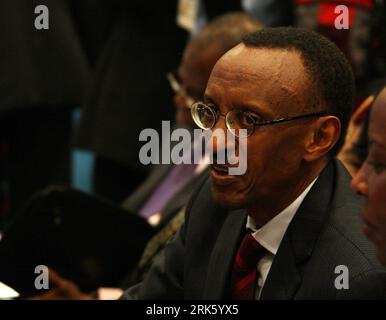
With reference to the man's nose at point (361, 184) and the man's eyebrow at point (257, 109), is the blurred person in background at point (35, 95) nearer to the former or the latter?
the man's eyebrow at point (257, 109)

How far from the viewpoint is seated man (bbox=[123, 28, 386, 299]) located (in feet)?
6.12

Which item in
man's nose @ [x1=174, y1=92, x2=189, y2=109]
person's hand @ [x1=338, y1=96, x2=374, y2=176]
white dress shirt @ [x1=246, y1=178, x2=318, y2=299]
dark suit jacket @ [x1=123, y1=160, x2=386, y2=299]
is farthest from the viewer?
man's nose @ [x1=174, y1=92, x2=189, y2=109]

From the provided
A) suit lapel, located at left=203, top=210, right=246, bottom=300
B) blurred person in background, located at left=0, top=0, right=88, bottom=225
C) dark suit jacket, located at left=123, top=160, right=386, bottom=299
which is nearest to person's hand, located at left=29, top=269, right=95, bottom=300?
dark suit jacket, located at left=123, top=160, right=386, bottom=299

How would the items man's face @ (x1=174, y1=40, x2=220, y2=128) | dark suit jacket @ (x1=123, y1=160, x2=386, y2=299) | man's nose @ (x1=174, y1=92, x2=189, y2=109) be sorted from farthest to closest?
man's nose @ (x1=174, y1=92, x2=189, y2=109) < man's face @ (x1=174, y1=40, x2=220, y2=128) < dark suit jacket @ (x1=123, y1=160, x2=386, y2=299)

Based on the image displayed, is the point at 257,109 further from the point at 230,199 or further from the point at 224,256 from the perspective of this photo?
the point at 224,256

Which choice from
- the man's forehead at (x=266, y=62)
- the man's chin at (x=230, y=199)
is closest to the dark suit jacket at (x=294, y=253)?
the man's chin at (x=230, y=199)

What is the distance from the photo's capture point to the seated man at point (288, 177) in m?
1.87

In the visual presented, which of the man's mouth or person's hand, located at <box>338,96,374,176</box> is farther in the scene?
person's hand, located at <box>338,96,374,176</box>

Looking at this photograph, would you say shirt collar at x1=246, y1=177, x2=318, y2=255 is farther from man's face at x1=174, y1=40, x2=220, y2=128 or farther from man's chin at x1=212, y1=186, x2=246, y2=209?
man's face at x1=174, y1=40, x2=220, y2=128

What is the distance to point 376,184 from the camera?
1734mm

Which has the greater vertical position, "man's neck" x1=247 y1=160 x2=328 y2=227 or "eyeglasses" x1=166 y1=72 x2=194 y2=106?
"eyeglasses" x1=166 y1=72 x2=194 y2=106

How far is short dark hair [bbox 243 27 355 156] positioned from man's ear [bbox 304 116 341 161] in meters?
0.02
